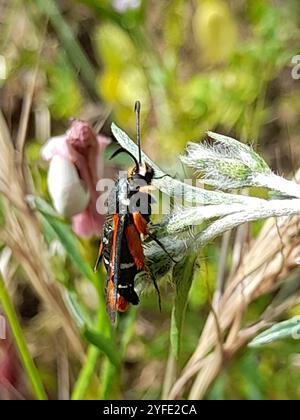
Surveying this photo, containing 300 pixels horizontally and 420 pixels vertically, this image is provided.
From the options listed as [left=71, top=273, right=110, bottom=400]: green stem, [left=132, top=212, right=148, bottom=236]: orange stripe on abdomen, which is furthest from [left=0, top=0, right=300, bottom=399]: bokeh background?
[left=132, top=212, right=148, bottom=236]: orange stripe on abdomen

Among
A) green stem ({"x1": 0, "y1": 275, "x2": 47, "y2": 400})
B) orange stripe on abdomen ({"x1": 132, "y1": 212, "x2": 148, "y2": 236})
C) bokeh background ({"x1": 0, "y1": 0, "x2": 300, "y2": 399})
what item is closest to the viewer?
orange stripe on abdomen ({"x1": 132, "y1": 212, "x2": 148, "y2": 236})

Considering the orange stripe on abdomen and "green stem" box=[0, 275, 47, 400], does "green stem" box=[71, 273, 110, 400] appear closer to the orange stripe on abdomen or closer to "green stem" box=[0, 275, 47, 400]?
"green stem" box=[0, 275, 47, 400]

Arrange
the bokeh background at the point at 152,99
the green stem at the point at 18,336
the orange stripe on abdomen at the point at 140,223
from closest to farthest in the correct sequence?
the orange stripe on abdomen at the point at 140,223 < the green stem at the point at 18,336 < the bokeh background at the point at 152,99

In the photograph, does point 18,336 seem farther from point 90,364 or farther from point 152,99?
point 152,99

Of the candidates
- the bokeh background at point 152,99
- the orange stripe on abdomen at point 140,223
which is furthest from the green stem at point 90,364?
the orange stripe on abdomen at point 140,223

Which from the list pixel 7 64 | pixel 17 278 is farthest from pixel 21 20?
pixel 17 278

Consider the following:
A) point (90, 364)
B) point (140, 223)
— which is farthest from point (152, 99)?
point (140, 223)

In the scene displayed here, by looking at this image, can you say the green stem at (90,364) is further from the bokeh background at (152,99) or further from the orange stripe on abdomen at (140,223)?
the orange stripe on abdomen at (140,223)
